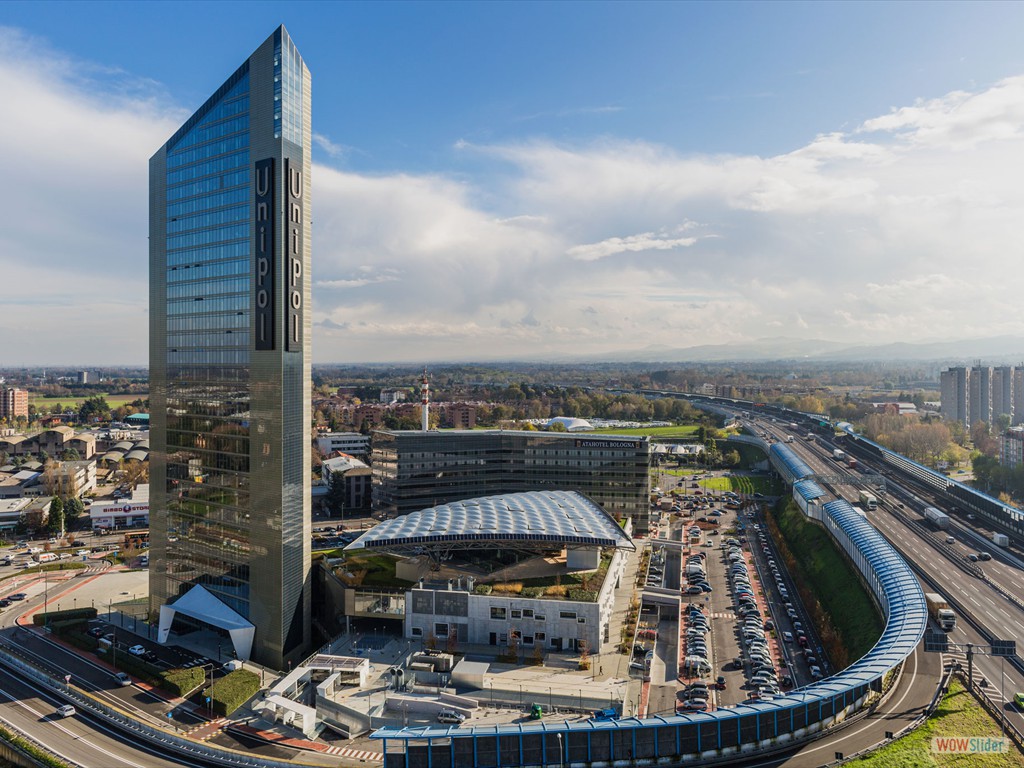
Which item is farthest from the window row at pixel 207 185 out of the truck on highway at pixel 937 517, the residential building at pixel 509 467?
the truck on highway at pixel 937 517

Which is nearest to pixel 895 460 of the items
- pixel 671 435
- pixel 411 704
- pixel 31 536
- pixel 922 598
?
pixel 671 435

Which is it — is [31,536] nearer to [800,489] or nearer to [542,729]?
[542,729]

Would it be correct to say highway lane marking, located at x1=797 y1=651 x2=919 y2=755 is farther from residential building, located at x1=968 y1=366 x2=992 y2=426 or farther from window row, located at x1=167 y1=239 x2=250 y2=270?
residential building, located at x1=968 y1=366 x2=992 y2=426

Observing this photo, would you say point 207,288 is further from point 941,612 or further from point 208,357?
point 941,612

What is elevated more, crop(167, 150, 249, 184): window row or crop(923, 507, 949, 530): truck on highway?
crop(167, 150, 249, 184): window row

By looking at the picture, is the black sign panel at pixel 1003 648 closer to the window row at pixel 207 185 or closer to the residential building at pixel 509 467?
the residential building at pixel 509 467

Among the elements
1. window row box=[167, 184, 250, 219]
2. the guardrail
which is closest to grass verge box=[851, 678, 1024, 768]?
the guardrail
